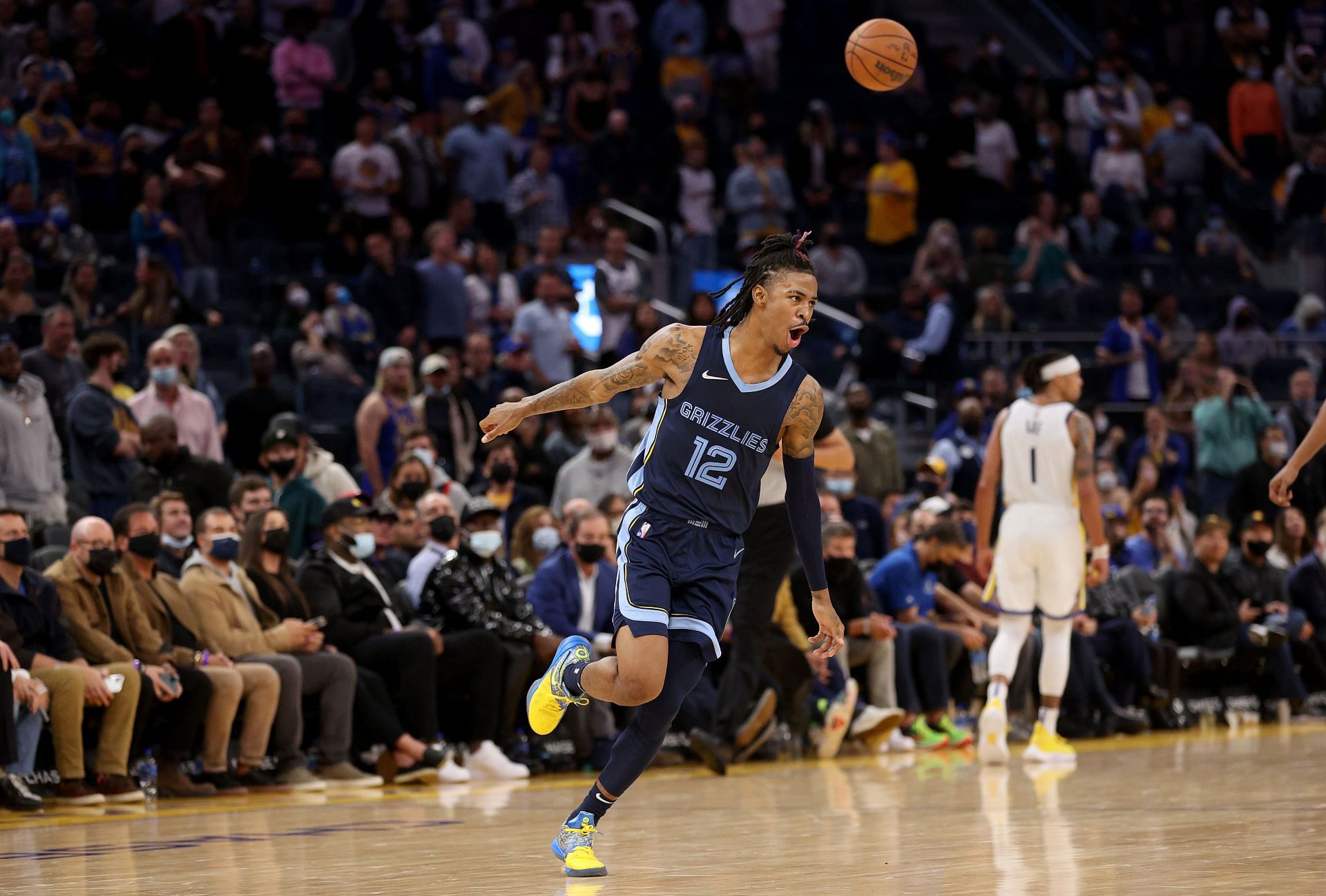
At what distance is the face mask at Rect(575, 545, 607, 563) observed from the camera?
12.0 meters

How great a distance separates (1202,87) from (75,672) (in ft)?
62.1

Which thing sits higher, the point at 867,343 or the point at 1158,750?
the point at 867,343

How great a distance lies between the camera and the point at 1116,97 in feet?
74.0

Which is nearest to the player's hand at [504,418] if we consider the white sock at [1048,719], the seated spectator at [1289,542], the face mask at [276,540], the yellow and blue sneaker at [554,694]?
the yellow and blue sneaker at [554,694]

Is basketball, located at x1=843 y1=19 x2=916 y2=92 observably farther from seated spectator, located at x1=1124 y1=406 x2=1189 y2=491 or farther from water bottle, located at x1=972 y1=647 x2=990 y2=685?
seated spectator, located at x1=1124 y1=406 x2=1189 y2=491

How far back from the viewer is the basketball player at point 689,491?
662 centimetres

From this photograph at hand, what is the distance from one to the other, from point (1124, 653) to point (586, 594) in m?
4.62

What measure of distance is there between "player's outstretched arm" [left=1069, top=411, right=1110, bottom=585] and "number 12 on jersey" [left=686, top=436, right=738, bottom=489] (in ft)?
16.2

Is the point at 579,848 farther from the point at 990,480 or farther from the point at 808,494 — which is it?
the point at 990,480

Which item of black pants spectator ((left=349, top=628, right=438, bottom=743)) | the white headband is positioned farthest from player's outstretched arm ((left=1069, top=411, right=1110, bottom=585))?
black pants spectator ((left=349, top=628, right=438, bottom=743))

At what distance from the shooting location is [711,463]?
673 cm

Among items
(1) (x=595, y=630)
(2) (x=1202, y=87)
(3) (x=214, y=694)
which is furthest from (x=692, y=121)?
(3) (x=214, y=694)

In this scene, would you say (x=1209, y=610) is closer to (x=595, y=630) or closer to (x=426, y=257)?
(x=595, y=630)

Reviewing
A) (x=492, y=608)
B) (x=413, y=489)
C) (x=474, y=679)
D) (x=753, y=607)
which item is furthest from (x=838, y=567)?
(x=413, y=489)
